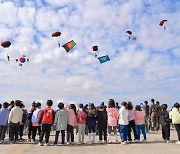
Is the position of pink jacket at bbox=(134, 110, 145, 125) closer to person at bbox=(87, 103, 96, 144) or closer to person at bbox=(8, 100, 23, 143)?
person at bbox=(87, 103, 96, 144)

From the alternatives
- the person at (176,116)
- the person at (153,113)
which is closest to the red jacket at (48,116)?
the person at (176,116)

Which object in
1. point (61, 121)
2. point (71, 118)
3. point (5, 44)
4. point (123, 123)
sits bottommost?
point (123, 123)

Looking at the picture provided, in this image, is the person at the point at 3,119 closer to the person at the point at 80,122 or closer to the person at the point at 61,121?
the person at the point at 61,121

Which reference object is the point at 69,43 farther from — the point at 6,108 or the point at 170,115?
the point at 170,115

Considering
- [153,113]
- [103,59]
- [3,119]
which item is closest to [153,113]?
[153,113]

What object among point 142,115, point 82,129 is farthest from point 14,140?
point 142,115

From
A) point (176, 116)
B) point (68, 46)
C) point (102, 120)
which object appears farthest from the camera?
point (68, 46)

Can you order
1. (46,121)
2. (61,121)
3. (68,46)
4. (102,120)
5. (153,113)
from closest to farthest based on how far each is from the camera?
(46,121), (61,121), (102,120), (153,113), (68,46)

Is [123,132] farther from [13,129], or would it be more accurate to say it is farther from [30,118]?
[13,129]

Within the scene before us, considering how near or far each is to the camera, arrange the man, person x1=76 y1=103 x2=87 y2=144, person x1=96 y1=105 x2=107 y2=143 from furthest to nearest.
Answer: the man
person x1=96 y1=105 x2=107 y2=143
person x1=76 y1=103 x2=87 y2=144

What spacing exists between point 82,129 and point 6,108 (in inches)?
151

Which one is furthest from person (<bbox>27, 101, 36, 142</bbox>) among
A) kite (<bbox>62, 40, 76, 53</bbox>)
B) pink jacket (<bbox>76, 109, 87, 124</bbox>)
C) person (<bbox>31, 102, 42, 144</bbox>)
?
kite (<bbox>62, 40, 76, 53</bbox>)

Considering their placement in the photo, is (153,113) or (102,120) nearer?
(102,120)

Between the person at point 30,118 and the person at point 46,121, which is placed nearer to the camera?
the person at point 46,121
